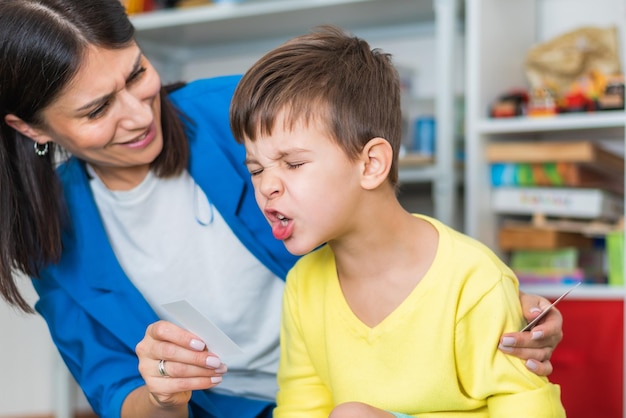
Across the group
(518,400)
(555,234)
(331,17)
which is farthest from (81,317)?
(331,17)

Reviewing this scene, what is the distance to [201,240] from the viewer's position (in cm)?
142

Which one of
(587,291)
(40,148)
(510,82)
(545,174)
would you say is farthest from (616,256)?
(40,148)

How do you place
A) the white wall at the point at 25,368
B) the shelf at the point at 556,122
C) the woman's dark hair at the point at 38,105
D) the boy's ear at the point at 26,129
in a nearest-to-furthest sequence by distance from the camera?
1. the woman's dark hair at the point at 38,105
2. the boy's ear at the point at 26,129
3. the shelf at the point at 556,122
4. the white wall at the point at 25,368

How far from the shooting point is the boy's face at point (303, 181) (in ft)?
3.39

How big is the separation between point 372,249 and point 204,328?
0.80 ft

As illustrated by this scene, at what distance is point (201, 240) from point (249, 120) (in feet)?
1.33

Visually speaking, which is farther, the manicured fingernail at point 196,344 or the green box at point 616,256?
the green box at point 616,256

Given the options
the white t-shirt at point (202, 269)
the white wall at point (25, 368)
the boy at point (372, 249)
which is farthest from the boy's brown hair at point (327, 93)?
the white wall at point (25, 368)

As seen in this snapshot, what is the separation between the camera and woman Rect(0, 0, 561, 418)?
4.21 feet

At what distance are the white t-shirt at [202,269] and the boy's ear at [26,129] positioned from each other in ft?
0.41

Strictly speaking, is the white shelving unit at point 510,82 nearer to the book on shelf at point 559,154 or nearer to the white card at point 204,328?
the book on shelf at point 559,154

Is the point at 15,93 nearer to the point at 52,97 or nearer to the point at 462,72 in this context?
the point at 52,97

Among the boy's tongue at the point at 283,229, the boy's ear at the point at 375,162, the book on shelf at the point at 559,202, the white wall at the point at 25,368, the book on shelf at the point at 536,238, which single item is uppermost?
the boy's ear at the point at 375,162

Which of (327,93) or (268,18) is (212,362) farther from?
(268,18)
